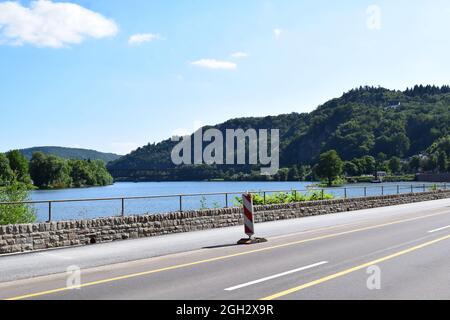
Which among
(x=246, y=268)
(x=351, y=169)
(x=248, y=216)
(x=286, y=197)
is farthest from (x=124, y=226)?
(x=351, y=169)

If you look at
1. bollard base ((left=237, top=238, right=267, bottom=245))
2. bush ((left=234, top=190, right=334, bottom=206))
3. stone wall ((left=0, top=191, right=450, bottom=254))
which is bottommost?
bollard base ((left=237, top=238, right=267, bottom=245))

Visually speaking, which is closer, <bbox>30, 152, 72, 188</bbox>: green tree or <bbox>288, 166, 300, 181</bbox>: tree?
<bbox>30, 152, 72, 188</bbox>: green tree

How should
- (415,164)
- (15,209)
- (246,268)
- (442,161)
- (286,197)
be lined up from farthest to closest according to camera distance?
(415,164) < (442,161) < (286,197) < (15,209) < (246,268)

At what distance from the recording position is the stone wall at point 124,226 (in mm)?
13625

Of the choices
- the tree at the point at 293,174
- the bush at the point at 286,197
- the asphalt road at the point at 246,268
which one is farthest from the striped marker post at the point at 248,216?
the tree at the point at 293,174

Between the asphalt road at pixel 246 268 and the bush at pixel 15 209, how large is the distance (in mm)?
4593

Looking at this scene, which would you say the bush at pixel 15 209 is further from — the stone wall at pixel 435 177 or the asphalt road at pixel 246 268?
the stone wall at pixel 435 177

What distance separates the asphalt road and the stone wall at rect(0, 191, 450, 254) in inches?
26.3

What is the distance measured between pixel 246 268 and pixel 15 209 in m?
10.8

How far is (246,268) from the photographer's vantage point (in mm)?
10617

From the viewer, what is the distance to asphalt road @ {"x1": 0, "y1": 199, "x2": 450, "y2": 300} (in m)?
8.24

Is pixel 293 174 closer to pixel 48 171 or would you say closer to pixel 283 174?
pixel 283 174

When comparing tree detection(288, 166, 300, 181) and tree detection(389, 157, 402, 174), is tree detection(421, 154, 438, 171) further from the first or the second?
tree detection(288, 166, 300, 181)

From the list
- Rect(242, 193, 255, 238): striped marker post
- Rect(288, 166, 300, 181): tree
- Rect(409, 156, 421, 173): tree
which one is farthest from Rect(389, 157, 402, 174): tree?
Rect(242, 193, 255, 238): striped marker post
